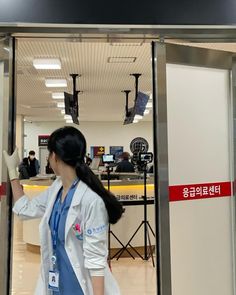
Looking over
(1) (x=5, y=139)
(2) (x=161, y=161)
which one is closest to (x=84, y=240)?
(2) (x=161, y=161)

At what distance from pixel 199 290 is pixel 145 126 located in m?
15.3

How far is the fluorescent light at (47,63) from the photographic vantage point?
5949 millimetres

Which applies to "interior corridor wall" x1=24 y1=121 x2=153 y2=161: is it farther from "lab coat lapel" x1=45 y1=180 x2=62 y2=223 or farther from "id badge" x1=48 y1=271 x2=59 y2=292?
"id badge" x1=48 y1=271 x2=59 y2=292

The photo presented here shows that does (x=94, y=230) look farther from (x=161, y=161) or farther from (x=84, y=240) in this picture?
(x=161, y=161)

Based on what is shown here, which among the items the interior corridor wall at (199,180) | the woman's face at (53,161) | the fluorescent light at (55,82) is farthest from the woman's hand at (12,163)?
the fluorescent light at (55,82)

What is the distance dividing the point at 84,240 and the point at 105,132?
16249 millimetres

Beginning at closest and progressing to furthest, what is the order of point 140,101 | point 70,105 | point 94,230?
point 94,230 < point 140,101 < point 70,105

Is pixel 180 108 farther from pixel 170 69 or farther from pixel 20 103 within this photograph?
pixel 20 103

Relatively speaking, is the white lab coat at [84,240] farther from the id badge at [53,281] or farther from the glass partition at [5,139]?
the glass partition at [5,139]

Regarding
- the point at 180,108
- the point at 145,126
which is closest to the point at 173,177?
the point at 180,108

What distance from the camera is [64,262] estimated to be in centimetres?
190

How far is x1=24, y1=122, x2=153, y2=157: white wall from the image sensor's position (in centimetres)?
1797

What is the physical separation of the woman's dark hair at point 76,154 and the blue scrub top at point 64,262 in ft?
0.35

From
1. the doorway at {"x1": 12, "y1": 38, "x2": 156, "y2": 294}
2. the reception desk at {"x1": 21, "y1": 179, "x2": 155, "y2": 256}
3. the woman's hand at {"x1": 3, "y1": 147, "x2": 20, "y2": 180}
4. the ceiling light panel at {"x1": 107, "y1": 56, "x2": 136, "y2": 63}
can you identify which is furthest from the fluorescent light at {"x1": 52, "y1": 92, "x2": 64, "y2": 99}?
the woman's hand at {"x1": 3, "y1": 147, "x2": 20, "y2": 180}
